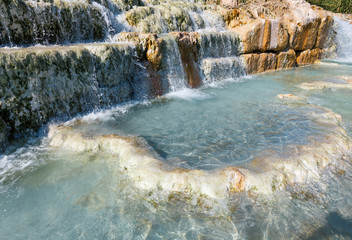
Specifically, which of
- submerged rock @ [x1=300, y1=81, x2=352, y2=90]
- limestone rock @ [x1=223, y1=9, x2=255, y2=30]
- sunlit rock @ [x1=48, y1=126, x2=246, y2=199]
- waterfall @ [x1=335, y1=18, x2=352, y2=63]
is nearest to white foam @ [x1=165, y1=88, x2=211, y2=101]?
sunlit rock @ [x1=48, y1=126, x2=246, y2=199]

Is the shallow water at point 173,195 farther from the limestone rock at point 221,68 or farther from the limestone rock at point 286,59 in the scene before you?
the limestone rock at point 286,59

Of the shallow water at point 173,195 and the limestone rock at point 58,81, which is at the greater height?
the limestone rock at point 58,81

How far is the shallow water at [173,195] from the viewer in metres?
2.57

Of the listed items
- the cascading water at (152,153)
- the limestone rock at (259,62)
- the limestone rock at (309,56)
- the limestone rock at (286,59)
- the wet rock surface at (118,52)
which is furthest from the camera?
the limestone rock at (309,56)

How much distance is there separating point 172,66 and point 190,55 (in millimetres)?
1171

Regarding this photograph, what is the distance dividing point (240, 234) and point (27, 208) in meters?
2.57

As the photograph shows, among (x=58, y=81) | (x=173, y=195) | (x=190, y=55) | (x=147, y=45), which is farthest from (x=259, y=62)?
(x=173, y=195)

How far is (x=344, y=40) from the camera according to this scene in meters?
16.6

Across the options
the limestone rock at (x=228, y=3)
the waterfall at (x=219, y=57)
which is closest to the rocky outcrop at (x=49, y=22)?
the waterfall at (x=219, y=57)

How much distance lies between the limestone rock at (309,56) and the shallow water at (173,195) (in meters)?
9.55

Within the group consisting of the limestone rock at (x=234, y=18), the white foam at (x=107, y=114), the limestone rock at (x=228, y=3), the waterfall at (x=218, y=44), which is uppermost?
the limestone rock at (x=228, y=3)

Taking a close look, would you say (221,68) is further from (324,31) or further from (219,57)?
(324,31)

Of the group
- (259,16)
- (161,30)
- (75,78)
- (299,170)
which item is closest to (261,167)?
(299,170)

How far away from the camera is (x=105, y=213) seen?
9.07 ft
